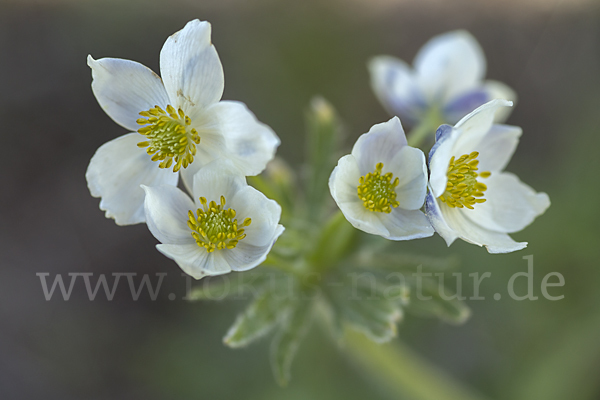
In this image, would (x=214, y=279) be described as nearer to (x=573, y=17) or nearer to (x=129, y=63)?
(x=129, y=63)

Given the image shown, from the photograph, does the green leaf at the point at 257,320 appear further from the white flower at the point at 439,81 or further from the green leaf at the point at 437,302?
the white flower at the point at 439,81

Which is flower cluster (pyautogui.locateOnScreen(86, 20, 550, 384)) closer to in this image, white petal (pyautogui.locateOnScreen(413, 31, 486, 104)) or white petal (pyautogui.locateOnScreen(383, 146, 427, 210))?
white petal (pyautogui.locateOnScreen(383, 146, 427, 210))

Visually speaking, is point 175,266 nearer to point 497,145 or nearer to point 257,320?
point 257,320

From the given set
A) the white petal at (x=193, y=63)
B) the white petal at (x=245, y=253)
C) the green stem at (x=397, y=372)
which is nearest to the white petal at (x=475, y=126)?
the white petal at (x=245, y=253)

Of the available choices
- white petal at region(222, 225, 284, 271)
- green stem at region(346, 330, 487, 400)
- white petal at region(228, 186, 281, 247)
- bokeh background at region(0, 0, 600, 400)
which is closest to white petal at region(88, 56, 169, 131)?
white petal at region(228, 186, 281, 247)

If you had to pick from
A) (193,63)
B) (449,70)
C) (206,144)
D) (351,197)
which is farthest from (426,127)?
(193,63)

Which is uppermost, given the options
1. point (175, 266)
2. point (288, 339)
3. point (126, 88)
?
point (126, 88)

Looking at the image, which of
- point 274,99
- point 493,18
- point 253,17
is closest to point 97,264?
point 274,99
